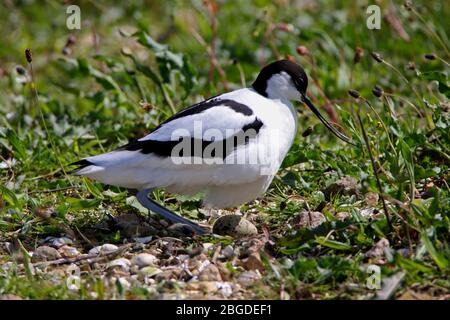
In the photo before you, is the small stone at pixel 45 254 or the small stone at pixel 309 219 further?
the small stone at pixel 309 219

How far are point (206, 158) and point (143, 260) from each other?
58 centimetres

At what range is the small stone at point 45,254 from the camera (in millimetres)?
4176

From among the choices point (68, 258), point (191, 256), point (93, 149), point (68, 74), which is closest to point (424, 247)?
point (191, 256)

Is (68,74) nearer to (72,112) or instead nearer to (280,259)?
(72,112)

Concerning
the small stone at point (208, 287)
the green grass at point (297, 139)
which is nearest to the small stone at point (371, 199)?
the green grass at point (297, 139)

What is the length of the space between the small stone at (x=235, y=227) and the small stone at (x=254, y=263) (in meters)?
0.37

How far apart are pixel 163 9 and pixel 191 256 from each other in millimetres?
5377

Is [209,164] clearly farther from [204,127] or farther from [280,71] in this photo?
[280,71]

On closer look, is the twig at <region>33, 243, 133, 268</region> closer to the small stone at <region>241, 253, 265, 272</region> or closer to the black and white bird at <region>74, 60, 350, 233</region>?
the black and white bird at <region>74, 60, 350, 233</region>

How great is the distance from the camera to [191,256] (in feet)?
13.4

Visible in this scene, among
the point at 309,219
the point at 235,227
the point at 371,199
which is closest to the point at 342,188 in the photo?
the point at 371,199

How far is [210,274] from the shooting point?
12.8 feet
